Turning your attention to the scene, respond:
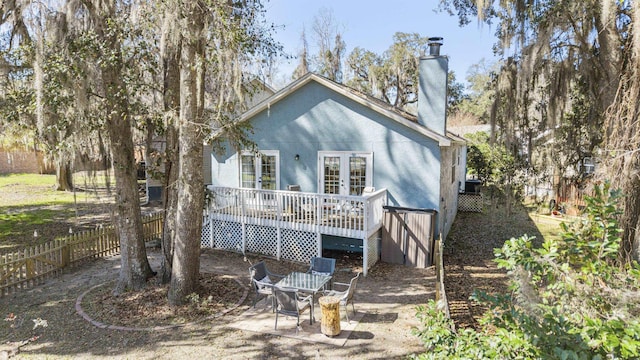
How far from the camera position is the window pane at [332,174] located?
1173cm

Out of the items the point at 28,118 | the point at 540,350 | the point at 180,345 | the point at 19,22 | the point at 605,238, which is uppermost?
the point at 19,22

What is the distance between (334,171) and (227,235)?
3922 mm

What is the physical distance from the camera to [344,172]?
38.1 ft

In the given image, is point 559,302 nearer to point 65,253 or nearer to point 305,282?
A: point 305,282

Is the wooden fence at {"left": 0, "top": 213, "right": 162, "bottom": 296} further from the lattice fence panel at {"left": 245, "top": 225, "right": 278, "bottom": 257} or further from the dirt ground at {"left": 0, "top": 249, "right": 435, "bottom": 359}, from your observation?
the lattice fence panel at {"left": 245, "top": 225, "right": 278, "bottom": 257}

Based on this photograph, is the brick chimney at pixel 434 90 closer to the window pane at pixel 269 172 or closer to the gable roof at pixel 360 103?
the gable roof at pixel 360 103

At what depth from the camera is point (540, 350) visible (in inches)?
88.0

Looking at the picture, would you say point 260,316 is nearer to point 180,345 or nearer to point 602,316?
point 180,345

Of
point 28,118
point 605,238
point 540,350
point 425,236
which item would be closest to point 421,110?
point 425,236

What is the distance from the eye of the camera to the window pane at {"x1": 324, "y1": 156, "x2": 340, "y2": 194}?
11.7 metres

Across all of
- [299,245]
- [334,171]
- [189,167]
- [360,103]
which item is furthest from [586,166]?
[189,167]

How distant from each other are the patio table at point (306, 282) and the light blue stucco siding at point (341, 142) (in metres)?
4.53

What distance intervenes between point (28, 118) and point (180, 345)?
7433 millimetres

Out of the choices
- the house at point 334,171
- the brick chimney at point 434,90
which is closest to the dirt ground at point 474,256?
the house at point 334,171
